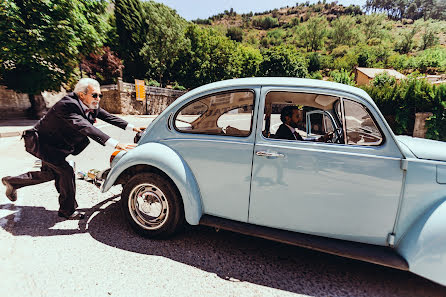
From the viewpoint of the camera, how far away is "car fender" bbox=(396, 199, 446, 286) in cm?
190

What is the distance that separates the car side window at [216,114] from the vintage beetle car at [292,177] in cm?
1

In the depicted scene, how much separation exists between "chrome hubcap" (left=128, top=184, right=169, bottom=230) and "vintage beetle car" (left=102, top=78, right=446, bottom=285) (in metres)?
0.01

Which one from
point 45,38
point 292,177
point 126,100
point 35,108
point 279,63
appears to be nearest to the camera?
point 292,177

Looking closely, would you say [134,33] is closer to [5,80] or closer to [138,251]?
[5,80]

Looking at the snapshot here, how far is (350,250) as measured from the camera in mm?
2121

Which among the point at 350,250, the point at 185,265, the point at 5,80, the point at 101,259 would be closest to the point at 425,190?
the point at 350,250

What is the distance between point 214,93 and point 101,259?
87.1 inches

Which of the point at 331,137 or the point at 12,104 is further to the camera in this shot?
the point at 12,104

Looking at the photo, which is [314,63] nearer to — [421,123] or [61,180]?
[421,123]

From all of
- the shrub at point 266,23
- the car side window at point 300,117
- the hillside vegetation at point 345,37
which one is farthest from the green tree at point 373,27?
the car side window at point 300,117

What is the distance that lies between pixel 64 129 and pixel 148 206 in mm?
1481

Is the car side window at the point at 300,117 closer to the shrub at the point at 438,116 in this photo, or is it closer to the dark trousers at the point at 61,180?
the dark trousers at the point at 61,180

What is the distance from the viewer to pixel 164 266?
2.41m

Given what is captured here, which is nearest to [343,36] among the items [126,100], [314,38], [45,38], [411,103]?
[314,38]
